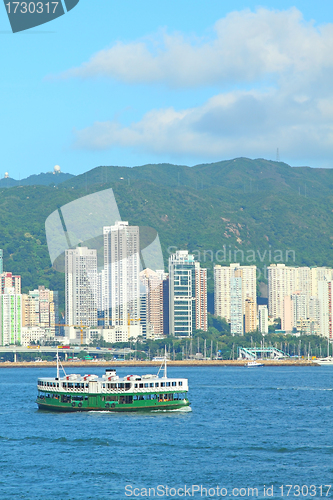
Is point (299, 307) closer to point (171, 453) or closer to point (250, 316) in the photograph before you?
point (250, 316)

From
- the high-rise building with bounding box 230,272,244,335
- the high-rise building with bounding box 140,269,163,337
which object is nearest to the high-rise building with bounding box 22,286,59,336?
the high-rise building with bounding box 140,269,163,337

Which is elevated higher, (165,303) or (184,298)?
(184,298)

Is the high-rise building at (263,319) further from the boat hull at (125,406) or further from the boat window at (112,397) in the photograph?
the boat window at (112,397)

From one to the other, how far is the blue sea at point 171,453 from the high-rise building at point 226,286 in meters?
64.0

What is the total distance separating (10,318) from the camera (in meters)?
76.1

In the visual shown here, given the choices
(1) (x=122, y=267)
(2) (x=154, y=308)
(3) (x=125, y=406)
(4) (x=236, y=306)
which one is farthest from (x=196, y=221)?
(3) (x=125, y=406)

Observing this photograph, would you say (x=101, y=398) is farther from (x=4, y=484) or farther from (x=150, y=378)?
(x=4, y=484)

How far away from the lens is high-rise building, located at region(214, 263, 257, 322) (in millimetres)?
92000

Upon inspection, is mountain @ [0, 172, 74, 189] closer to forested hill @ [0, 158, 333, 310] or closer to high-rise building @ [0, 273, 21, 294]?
forested hill @ [0, 158, 333, 310]

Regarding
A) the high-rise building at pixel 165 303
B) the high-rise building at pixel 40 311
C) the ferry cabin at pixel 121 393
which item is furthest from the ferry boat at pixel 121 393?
the high-rise building at pixel 40 311

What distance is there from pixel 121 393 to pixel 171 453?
667 cm

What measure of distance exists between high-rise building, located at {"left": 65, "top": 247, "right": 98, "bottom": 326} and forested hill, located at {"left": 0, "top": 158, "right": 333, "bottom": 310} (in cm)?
1524

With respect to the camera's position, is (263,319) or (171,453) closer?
(171,453)

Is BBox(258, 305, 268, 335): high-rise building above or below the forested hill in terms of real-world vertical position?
below
